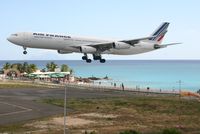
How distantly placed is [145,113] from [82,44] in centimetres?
1856

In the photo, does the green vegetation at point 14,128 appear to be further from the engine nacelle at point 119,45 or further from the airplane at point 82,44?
the engine nacelle at point 119,45

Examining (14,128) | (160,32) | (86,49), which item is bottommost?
(14,128)

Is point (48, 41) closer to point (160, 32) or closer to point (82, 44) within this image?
point (82, 44)

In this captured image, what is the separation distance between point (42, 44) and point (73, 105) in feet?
36.0

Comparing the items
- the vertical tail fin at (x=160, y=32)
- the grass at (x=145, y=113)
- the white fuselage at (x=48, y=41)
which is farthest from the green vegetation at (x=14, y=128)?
the vertical tail fin at (x=160, y=32)

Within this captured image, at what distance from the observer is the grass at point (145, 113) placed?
126 feet

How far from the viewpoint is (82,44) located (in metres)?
64.0

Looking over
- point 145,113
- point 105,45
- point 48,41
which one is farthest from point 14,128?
point 105,45

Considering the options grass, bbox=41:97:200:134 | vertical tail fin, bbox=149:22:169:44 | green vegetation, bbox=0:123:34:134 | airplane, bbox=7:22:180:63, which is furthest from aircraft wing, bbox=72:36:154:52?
green vegetation, bbox=0:123:34:134

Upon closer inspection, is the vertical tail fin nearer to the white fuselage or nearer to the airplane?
the airplane

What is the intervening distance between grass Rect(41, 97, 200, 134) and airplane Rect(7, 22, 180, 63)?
7.72 metres

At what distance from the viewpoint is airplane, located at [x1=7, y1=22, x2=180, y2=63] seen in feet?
197

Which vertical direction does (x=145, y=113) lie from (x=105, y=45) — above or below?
below

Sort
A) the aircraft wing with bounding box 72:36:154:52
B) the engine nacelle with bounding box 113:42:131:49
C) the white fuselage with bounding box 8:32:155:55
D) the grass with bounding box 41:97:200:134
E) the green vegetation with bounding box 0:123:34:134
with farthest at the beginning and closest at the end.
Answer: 1. the engine nacelle with bounding box 113:42:131:49
2. the aircraft wing with bounding box 72:36:154:52
3. the white fuselage with bounding box 8:32:155:55
4. the grass with bounding box 41:97:200:134
5. the green vegetation with bounding box 0:123:34:134
